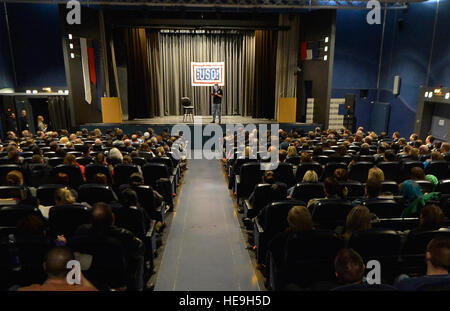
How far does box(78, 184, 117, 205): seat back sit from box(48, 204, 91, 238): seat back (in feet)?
2.23

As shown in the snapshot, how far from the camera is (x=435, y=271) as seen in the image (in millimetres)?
2277

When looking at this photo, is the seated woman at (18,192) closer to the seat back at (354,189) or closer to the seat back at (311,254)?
the seat back at (311,254)

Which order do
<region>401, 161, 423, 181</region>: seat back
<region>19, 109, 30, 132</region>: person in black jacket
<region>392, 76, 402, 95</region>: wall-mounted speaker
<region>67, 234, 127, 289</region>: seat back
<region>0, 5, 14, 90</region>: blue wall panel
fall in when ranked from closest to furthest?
<region>67, 234, 127, 289</region>: seat back
<region>401, 161, 423, 181</region>: seat back
<region>19, 109, 30, 132</region>: person in black jacket
<region>0, 5, 14, 90</region>: blue wall panel
<region>392, 76, 402, 95</region>: wall-mounted speaker

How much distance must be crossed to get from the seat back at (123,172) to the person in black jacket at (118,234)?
222cm

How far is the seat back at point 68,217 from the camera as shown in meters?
3.32

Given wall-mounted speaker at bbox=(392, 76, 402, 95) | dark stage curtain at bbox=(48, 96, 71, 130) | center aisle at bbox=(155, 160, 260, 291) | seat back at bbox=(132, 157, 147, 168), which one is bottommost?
center aisle at bbox=(155, 160, 260, 291)

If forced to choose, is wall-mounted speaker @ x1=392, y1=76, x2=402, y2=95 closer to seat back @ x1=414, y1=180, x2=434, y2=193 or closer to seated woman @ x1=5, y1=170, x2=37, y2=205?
seat back @ x1=414, y1=180, x2=434, y2=193

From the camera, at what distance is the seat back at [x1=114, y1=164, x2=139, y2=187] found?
5219mm

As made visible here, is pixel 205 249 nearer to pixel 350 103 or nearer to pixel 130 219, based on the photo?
pixel 130 219

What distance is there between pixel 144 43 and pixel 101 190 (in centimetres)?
1218

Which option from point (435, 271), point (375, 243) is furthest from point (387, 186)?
point (435, 271)

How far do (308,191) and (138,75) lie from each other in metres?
12.4

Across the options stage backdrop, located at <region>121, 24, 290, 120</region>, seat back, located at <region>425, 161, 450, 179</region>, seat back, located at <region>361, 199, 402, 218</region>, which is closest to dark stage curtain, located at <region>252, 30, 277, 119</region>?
stage backdrop, located at <region>121, 24, 290, 120</region>

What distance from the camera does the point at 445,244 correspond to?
7.34ft
